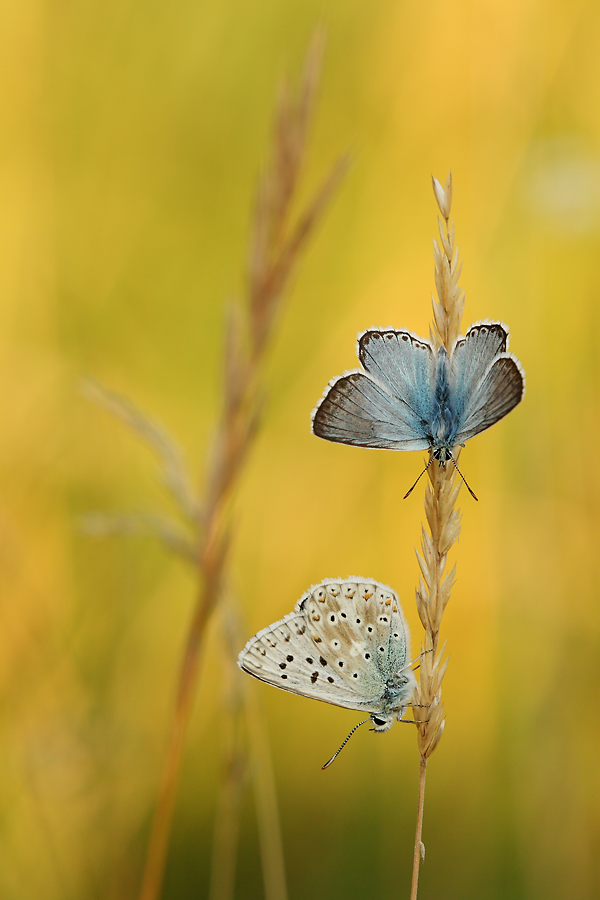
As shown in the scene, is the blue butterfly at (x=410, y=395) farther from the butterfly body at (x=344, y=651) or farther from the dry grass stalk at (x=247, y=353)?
the dry grass stalk at (x=247, y=353)

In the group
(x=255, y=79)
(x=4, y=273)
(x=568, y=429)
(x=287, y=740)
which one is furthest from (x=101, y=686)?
(x=255, y=79)

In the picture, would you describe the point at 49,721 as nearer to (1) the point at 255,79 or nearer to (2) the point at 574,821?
(2) the point at 574,821

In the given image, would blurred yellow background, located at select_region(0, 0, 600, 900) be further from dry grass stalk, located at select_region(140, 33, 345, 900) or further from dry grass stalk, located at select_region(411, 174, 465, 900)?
dry grass stalk, located at select_region(411, 174, 465, 900)

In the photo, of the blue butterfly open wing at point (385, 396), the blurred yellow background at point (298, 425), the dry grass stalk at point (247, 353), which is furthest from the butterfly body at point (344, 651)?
the blurred yellow background at point (298, 425)

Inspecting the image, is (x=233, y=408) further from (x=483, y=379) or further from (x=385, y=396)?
(x=483, y=379)

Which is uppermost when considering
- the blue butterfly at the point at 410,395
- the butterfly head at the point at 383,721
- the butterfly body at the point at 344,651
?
the blue butterfly at the point at 410,395
